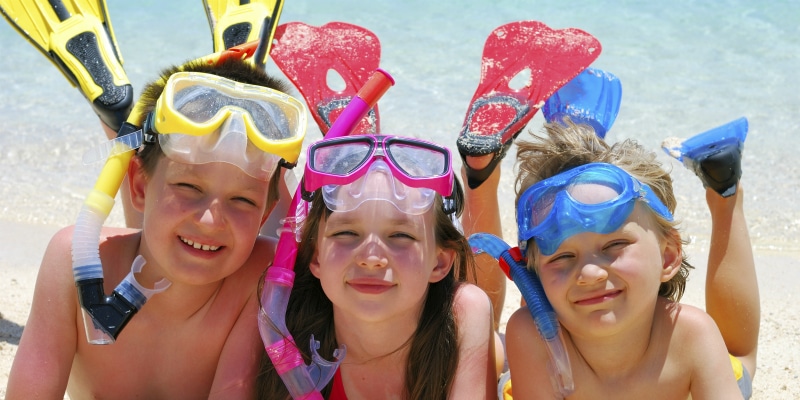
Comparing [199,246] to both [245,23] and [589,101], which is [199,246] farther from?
[589,101]

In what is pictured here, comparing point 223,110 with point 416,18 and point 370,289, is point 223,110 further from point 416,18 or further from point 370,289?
point 416,18

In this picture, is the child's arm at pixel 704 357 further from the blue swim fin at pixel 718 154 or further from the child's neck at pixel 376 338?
the child's neck at pixel 376 338

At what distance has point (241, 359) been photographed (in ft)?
10.1

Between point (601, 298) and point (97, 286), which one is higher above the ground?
point (97, 286)

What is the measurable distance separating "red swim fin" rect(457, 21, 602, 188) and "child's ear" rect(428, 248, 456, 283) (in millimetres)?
619

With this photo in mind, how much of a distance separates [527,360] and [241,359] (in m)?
0.92

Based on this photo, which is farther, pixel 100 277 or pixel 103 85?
pixel 103 85

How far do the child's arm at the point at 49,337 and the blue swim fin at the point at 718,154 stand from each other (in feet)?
7.30

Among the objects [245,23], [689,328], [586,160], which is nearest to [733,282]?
[689,328]

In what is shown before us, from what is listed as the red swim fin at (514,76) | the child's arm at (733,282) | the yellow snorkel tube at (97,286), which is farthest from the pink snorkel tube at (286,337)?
the child's arm at (733,282)

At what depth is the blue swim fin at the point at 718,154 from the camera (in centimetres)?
349

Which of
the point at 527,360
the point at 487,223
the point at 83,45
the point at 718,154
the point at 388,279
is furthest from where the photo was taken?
the point at 487,223

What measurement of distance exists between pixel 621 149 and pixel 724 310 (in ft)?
3.32

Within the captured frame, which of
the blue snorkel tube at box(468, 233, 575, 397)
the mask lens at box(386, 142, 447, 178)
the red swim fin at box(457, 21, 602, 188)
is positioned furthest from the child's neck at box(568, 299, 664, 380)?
the red swim fin at box(457, 21, 602, 188)
